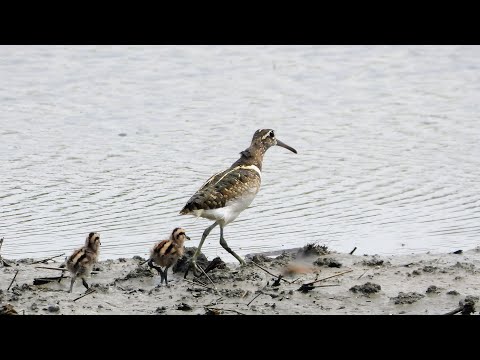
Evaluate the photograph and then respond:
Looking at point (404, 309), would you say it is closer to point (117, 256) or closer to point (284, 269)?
point (284, 269)

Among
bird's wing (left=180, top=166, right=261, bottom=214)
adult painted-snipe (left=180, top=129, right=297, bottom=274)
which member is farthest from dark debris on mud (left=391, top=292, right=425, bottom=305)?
bird's wing (left=180, top=166, right=261, bottom=214)

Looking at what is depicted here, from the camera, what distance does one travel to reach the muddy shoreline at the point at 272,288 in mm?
8953

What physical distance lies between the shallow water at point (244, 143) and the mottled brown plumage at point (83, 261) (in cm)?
141

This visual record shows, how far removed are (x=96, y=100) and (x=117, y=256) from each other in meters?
7.25

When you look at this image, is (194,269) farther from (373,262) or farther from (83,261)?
(373,262)

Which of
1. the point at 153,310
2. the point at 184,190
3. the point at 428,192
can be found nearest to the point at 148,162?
the point at 184,190

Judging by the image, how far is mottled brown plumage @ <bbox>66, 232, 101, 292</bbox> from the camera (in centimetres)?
927

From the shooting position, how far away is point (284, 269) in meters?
10.1

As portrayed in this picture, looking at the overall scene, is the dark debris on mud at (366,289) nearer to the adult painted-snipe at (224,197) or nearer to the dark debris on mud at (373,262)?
the dark debris on mud at (373,262)

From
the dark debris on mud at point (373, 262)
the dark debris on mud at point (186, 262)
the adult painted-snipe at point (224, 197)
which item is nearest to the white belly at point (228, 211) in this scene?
the adult painted-snipe at point (224, 197)

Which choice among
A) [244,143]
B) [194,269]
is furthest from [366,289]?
Answer: [244,143]

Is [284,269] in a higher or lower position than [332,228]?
lower

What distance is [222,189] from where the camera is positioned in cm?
1022

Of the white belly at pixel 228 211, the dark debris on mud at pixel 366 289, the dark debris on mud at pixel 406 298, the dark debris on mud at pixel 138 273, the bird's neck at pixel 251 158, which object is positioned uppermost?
the bird's neck at pixel 251 158
